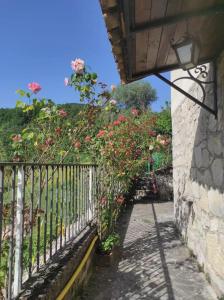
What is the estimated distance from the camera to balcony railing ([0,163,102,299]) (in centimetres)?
210

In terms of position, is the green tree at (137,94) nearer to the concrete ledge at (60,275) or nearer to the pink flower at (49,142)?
the pink flower at (49,142)


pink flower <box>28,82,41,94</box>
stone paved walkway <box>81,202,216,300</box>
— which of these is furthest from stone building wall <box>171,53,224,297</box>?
pink flower <box>28,82,41,94</box>

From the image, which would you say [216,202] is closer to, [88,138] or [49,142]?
[49,142]

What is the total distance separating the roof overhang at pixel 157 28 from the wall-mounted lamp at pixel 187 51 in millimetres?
91

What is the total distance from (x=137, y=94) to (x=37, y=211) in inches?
1305

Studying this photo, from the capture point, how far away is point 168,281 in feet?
13.0

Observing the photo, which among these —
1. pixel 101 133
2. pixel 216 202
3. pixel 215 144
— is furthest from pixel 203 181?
pixel 101 133

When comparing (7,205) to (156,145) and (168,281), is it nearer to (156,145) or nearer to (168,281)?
(168,281)

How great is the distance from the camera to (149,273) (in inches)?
166

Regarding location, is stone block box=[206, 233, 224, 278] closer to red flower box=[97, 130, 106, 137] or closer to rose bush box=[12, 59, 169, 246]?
rose bush box=[12, 59, 169, 246]

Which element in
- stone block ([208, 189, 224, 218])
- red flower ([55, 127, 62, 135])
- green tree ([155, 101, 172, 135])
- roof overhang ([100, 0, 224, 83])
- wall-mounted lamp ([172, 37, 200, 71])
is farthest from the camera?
green tree ([155, 101, 172, 135])

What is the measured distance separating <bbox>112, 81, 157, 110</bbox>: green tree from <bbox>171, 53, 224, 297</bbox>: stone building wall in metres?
28.3

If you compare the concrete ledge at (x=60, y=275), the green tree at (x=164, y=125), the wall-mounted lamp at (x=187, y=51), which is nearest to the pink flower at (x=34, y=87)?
the wall-mounted lamp at (x=187, y=51)

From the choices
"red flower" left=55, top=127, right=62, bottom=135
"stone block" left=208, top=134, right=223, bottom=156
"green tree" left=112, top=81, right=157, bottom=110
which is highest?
"green tree" left=112, top=81, right=157, bottom=110
